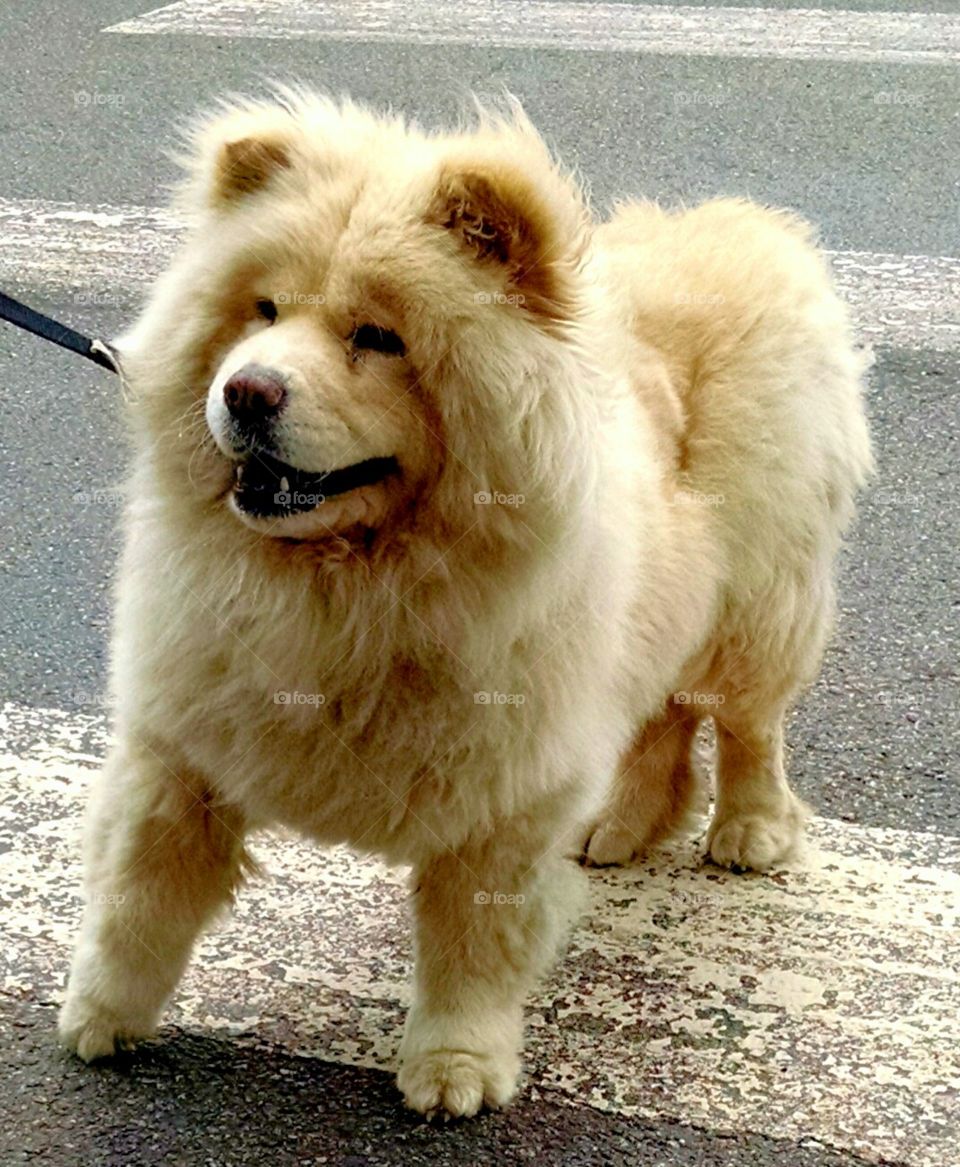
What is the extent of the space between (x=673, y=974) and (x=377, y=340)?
55.9 inches

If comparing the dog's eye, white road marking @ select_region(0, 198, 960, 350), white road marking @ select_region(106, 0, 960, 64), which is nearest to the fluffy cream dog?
the dog's eye

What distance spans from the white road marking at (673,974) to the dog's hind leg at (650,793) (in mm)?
61

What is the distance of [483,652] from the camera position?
8.96 feet

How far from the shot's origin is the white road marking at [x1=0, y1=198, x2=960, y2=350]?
5.98 m

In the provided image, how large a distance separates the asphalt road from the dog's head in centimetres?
100

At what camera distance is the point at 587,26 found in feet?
29.7

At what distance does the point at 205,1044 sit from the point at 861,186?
16.9 feet

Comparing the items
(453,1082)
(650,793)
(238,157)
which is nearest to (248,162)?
(238,157)

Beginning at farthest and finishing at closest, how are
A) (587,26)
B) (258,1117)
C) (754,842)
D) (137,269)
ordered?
(587,26)
(137,269)
(754,842)
(258,1117)

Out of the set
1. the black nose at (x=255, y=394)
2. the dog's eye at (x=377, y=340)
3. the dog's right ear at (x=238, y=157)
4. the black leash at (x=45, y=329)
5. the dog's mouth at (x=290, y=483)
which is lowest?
the black leash at (x=45, y=329)

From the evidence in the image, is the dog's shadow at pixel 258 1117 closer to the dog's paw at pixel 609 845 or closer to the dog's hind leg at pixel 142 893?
the dog's hind leg at pixel 142 893

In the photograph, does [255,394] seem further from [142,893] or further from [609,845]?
A: [609,845]

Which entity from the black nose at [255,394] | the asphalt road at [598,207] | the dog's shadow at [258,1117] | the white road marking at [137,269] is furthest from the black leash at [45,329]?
the white road marking at [137,269]

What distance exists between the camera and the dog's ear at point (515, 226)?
2611mm
